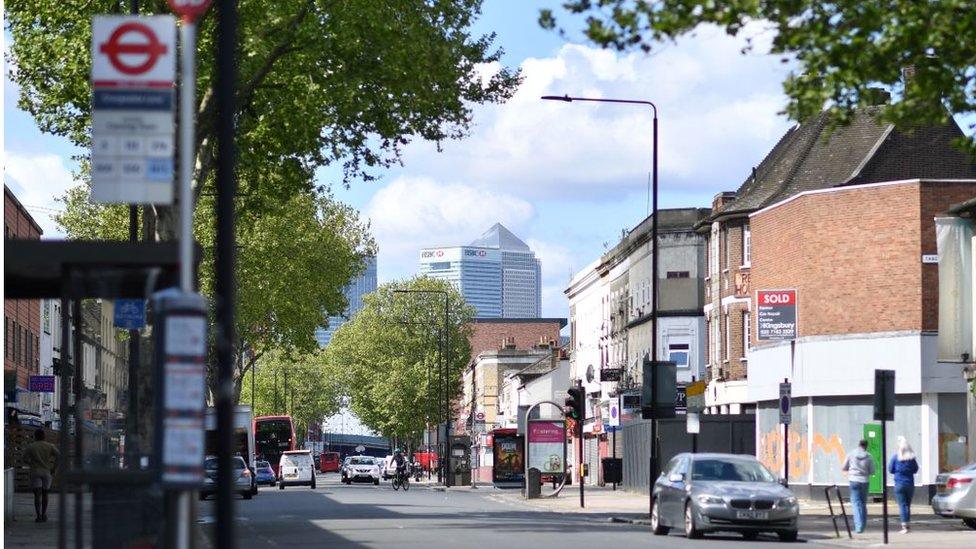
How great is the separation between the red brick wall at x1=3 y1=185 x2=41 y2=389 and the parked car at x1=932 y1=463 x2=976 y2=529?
31.4m

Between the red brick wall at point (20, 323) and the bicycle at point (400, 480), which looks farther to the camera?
the bicycle at point (400, 480)

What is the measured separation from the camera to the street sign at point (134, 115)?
1029cm

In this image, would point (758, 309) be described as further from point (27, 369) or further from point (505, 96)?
point (27, 369)

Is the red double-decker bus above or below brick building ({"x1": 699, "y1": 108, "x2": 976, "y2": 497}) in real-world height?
below

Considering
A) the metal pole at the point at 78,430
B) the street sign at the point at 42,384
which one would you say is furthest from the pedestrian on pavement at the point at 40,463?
the metal pole at the point at 78,430

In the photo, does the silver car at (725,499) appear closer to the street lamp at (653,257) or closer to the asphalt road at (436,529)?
the asphalt road at (436,529)

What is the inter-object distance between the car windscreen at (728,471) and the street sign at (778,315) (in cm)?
2374

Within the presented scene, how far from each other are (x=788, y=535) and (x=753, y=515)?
2.93 feet

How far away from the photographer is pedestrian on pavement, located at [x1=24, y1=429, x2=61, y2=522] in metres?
35.6

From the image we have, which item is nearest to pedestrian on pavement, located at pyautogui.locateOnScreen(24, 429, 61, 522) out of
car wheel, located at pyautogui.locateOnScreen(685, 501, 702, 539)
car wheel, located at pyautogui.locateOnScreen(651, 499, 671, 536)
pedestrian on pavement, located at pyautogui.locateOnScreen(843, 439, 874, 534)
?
car wheel, located at pyautogui.locateOnScreen(651, 499, 671, 536)

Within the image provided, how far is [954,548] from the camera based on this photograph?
2736 cm

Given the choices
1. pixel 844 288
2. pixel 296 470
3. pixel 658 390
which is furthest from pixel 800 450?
pixel 296 470

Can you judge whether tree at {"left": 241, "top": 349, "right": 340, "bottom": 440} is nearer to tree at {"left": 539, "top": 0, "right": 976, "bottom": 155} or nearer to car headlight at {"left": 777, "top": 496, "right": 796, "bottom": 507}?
car headlight at {"left": 777, "top": 496, "right": 796, "bottom": 507}

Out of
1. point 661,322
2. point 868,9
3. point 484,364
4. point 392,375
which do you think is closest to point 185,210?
point 868,9
